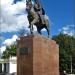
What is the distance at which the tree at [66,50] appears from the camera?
66.8m

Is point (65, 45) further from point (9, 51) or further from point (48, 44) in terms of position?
point (48, 44)

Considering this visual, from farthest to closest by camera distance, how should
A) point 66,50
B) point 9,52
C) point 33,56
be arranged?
point 9,52 < point 66,50 < point 33,56

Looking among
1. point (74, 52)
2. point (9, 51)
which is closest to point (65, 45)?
point (74, 52)

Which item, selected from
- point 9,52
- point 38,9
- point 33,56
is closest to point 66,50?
point 9,52

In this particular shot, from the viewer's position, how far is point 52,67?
2256 centimetres

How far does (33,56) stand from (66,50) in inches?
1979

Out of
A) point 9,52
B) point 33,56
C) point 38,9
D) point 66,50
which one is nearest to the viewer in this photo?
point 33,56

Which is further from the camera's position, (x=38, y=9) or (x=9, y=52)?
(x=9, y=52)

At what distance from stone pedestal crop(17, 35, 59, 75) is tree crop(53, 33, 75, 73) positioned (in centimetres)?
4440

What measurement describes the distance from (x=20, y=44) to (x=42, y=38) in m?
1.40

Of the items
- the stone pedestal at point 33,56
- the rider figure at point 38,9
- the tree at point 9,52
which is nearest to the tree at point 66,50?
the tree at point 9,52

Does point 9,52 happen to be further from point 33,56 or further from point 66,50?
point 33,56

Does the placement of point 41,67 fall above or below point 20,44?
below

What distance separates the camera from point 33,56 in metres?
20.4
